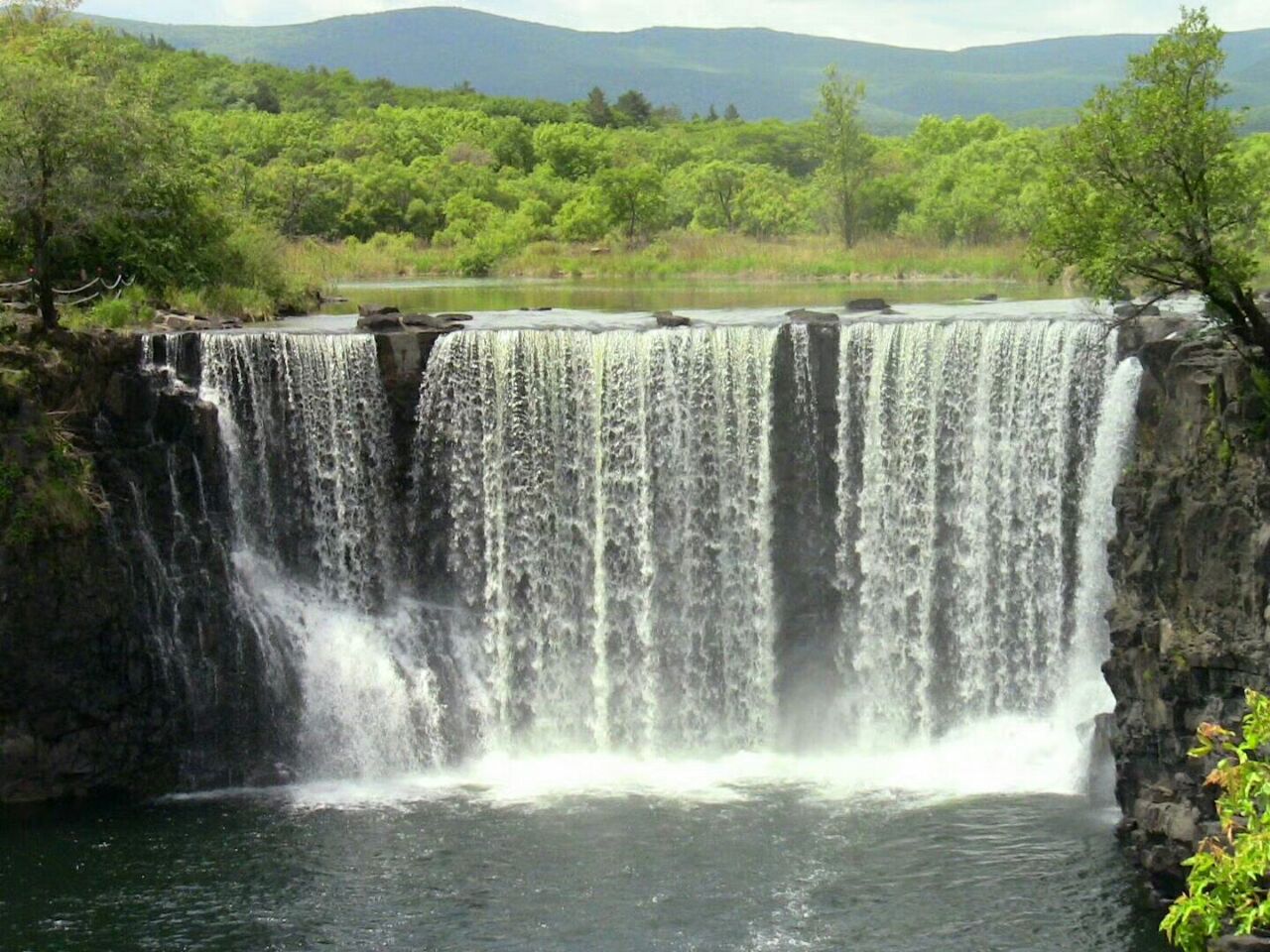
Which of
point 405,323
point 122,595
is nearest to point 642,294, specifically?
point 405,323

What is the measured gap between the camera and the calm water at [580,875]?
22.3 m

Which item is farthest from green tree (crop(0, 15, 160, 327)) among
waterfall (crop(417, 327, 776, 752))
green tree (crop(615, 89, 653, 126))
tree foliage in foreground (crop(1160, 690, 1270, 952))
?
green tree (crop(615, 89, 653, 126))

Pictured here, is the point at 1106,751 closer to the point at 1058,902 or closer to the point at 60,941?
the point at 1058,902

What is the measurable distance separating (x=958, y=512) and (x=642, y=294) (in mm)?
21645

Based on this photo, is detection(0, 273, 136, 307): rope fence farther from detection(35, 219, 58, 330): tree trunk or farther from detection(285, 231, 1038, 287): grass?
detection(285, 231, 1038, 287): grass

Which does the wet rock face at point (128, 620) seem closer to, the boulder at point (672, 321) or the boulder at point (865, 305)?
the boulder at point (672, 321)

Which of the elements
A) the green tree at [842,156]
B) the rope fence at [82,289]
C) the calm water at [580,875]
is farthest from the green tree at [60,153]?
the green tree at [842,156]

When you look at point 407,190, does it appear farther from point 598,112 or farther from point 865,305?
point 598,112

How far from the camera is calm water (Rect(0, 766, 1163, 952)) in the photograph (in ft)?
73.2

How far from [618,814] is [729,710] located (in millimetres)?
4603

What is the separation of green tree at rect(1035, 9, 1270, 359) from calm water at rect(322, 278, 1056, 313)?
16.9 m

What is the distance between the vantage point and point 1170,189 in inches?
955

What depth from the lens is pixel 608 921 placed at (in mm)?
22500

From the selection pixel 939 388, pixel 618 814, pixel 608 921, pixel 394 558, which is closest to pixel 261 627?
pixel 394 558
